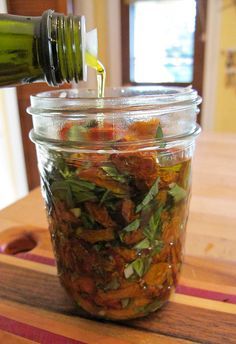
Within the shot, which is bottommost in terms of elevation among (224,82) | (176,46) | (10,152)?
(10,152)

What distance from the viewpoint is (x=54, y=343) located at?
1.07ft

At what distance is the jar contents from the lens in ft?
0.98

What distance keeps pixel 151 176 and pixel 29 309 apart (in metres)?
0.20

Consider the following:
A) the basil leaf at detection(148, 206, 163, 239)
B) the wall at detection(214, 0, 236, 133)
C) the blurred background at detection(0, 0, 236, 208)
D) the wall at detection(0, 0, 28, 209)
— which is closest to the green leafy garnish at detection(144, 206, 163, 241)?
the basil leaf at detection(148, 206, 163, 239)

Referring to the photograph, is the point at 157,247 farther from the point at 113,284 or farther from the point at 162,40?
the point at 162,40

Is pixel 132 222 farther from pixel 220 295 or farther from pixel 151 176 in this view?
pixel 220 295

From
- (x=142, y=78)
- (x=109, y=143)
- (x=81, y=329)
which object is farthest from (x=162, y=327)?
(x=142, y=78)

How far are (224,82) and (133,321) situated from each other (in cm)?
205

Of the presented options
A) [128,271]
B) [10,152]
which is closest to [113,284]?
[128,271]

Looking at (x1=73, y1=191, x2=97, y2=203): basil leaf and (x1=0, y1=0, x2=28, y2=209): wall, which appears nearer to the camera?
(x1=73, y1=191, x2=97, y2=203): basil leaf

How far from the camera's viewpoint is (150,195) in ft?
1.00

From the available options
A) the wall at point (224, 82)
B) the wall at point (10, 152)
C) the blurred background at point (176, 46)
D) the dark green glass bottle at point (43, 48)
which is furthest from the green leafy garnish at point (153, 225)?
the wall at point (224, 82)

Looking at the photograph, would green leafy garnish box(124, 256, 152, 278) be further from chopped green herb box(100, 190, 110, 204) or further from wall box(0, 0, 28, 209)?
wall box(0, 0, 28, 209)

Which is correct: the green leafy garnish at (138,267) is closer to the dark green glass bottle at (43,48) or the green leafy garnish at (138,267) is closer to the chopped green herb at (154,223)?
the chopped green herb at (154,223)
